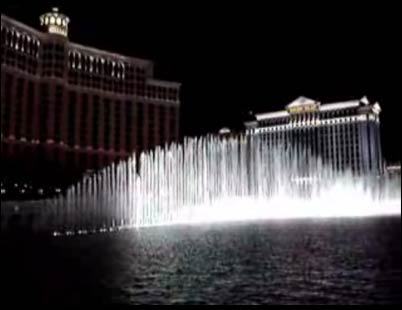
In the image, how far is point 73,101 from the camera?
106m

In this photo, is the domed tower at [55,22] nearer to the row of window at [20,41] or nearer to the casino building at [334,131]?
the row of window at [20,41]

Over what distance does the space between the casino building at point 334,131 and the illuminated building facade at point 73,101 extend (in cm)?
2631

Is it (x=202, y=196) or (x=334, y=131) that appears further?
(x=334, y=131)

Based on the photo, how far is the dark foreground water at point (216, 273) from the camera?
549 inches

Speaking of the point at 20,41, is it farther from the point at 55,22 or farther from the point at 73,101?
the point at 73,101

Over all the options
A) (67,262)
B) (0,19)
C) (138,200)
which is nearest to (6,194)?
(138,200)

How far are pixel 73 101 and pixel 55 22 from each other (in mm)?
15246

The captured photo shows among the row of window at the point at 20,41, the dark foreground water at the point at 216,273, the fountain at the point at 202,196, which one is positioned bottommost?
the dark foreground water at the point at 216,273

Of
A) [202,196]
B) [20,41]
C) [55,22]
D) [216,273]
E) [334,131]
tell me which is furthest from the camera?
[334,131]

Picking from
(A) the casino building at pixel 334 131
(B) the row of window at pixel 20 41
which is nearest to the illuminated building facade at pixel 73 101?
(B) the row of window at pixel 20 41

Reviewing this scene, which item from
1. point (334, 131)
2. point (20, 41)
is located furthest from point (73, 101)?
point (334, 131)

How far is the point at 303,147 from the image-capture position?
12562 cm

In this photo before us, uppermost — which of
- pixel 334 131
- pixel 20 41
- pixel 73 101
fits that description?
pixel 20 41

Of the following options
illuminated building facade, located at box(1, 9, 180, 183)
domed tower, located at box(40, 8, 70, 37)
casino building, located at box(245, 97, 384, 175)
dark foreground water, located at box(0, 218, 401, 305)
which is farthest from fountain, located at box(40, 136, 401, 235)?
casino building, located at box(245, 97, 384, 175)
